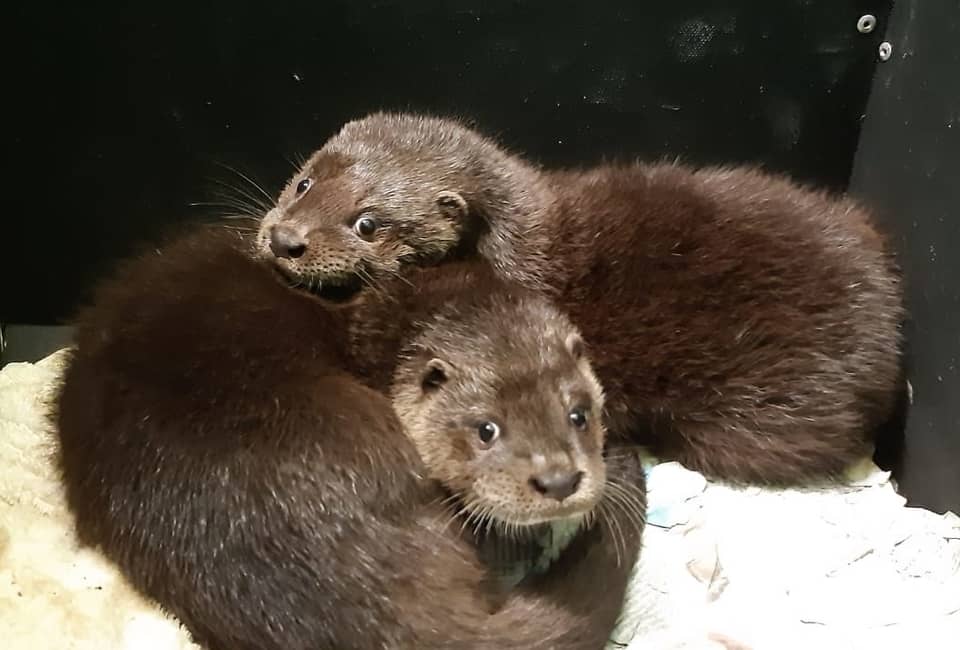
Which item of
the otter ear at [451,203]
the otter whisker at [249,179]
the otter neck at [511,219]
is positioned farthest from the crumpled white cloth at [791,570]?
the otter whisker at [249,179]

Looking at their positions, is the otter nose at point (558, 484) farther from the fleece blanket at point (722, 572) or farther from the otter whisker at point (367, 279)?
the otter whisker at point (367, 279)

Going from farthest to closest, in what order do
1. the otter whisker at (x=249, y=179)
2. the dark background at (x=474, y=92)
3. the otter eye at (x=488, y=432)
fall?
the otter whisker at (x=249, y=179) → the dark background at (x=474, y=92) → the otter eye at (x=488, y=432)

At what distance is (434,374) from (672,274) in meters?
0.43

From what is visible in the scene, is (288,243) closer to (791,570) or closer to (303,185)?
(303,185)

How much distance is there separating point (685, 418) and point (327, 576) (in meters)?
0.67

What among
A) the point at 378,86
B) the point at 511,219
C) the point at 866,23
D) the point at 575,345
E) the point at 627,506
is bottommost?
the point at 627,506

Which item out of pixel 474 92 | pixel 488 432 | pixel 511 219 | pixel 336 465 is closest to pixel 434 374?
pixel 488 432

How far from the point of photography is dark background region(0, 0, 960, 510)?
1916 mm

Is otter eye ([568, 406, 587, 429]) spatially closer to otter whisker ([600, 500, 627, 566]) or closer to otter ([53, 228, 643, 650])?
otter ([53, 228, 643, 650])

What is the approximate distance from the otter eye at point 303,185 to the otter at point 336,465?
201 millimetres

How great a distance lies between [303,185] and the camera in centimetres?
182

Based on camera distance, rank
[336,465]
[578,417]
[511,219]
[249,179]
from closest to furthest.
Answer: [336,465] < [578,417] < [511,219] < [249,179]

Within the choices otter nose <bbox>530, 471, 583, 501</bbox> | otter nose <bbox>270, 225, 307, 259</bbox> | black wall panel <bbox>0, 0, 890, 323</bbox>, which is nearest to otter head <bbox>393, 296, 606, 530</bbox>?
otter nose <bbox>530, 471, 583, 501</bbox>

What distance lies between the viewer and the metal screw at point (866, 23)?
76.3 inches
